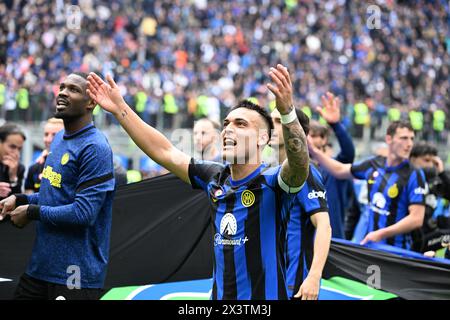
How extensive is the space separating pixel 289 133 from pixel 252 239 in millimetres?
623

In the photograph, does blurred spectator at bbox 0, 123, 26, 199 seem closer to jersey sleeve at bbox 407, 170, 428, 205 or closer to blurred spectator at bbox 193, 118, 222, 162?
blurred spectator at bbox 193, 118, 222, 162

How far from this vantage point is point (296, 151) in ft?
12.3

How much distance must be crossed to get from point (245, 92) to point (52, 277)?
20.9 meters

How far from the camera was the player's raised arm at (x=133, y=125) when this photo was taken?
163 inches

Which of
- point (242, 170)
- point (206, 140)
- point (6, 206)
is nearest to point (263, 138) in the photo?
point (242, 170)

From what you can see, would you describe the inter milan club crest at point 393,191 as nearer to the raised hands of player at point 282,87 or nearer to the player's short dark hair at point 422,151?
the player's short dark hair at point 422,151

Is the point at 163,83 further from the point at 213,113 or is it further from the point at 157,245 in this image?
the point at 157,245

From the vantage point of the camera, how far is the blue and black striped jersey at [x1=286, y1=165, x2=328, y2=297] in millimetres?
4867

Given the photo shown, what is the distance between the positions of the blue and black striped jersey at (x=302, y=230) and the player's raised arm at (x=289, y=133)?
956 mm

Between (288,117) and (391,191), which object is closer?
(288,117)

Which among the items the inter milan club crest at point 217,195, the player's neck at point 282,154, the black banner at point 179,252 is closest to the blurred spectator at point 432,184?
the black banner at point 179,252

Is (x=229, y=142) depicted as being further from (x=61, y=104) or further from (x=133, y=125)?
(x=61, y=104)

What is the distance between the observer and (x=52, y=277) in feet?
14.7

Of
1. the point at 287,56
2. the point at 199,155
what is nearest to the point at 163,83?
the point at 287,56
